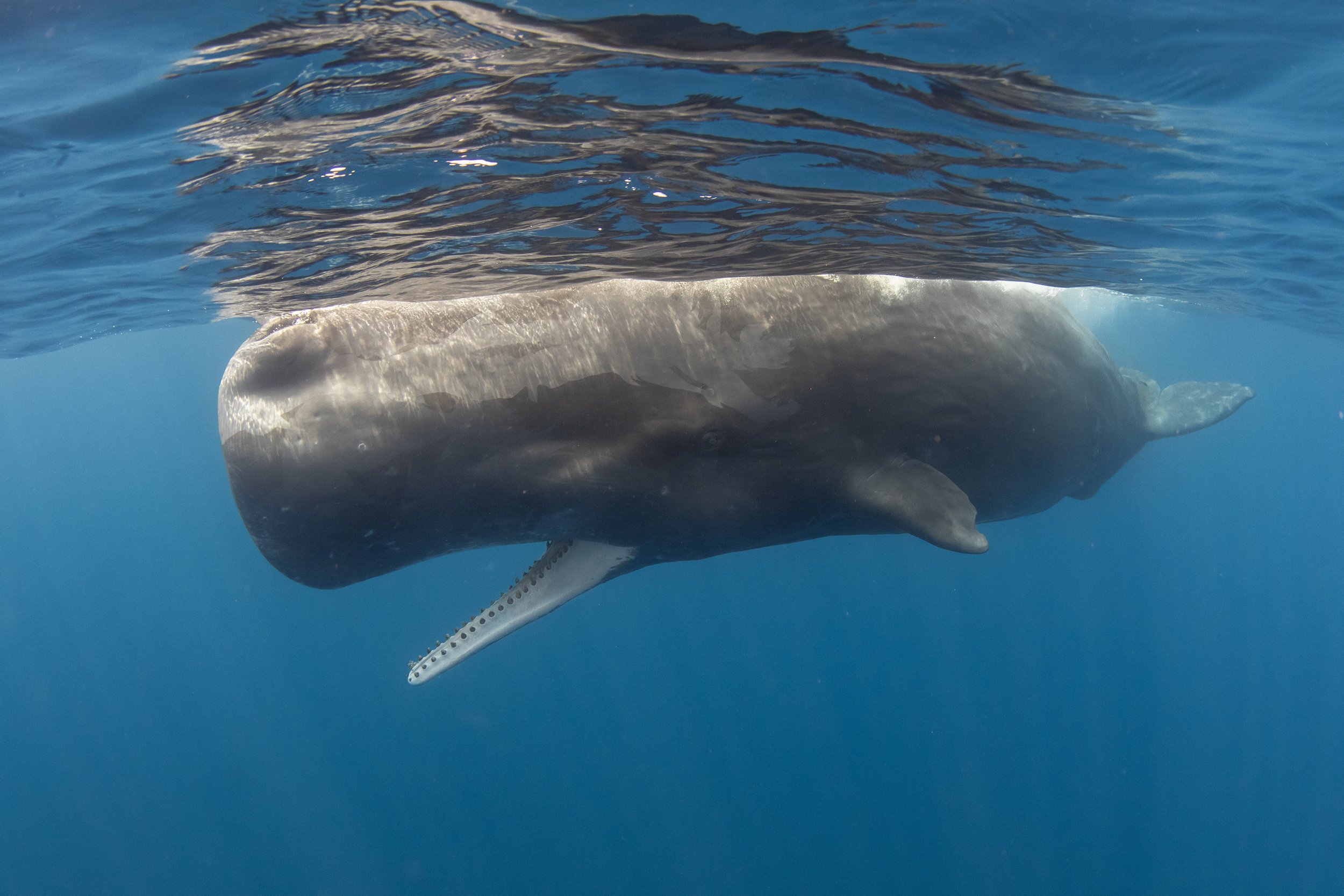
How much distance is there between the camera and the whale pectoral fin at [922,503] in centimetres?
543

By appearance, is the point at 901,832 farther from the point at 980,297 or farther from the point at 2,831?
the point at 2,831

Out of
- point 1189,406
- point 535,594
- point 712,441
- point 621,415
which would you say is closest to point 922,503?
point 712,441

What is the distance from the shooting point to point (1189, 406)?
12609 mm

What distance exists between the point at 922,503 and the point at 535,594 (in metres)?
2.83

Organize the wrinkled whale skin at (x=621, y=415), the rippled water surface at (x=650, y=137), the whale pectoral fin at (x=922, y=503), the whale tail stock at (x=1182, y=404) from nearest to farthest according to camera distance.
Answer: the wrinkled whale skin at (x=621, y=415), the whale pectoral fin at (x=922, y=503), the rippled water surface at (x=650, y=137), the whale tail stock at (x=1182, y=404)

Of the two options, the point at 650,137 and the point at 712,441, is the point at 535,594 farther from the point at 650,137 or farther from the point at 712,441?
the point at 650,137

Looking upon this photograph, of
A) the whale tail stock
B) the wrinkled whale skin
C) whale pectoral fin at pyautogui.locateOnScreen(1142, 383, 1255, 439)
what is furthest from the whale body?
whale pectoral fin at pyautogui.locateOnScreen(1142, 383, 1255, 439)

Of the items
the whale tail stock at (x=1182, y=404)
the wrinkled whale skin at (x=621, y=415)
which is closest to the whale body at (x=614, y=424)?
the wrinkled whale skin at (x=621, y=415)

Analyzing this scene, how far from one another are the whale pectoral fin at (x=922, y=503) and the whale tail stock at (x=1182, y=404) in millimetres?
6949

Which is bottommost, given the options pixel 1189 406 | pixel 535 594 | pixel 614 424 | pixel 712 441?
pixel 1189 406

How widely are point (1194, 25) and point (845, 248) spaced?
188 inches

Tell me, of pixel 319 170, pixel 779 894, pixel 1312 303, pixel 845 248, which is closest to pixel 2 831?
pixel 779 894

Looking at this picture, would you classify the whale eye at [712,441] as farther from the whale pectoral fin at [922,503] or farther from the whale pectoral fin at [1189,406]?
the whale pectoral fin at [1189,406]

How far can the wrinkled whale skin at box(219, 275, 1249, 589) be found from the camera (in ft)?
14.0
